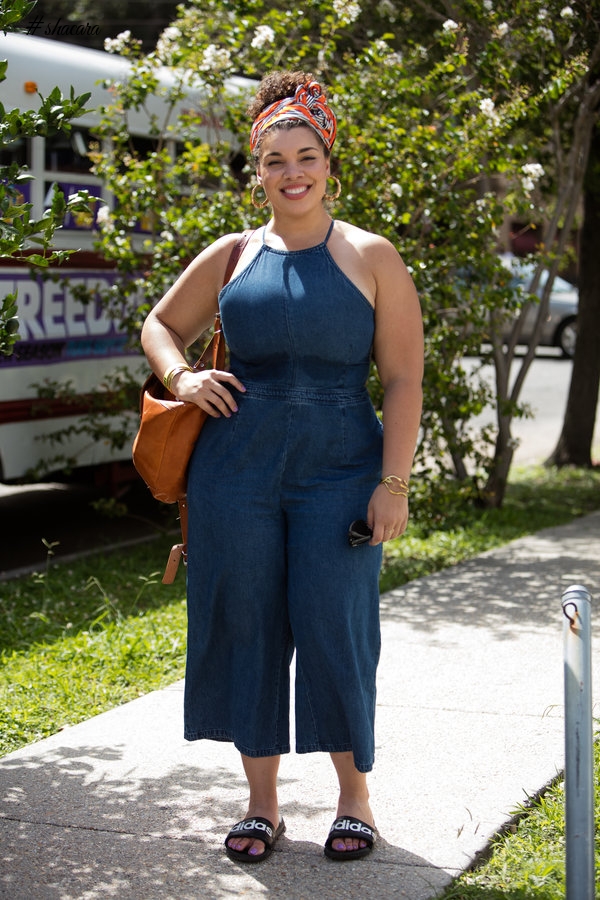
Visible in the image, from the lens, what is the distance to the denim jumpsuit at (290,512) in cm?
318

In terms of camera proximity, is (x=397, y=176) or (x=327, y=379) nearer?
(x=327, y=379)

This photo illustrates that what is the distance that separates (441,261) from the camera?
6.98 m

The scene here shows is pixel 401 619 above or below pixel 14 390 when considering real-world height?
below

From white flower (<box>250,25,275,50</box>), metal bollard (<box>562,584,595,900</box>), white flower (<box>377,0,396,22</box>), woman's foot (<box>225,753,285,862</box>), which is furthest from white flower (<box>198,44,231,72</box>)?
metal bollard (<box>562,584,595,900</box>)

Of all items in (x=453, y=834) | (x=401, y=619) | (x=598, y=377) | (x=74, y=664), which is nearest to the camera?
(x=453, y=834)

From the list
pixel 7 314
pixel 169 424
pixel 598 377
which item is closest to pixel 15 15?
pixel 7 314

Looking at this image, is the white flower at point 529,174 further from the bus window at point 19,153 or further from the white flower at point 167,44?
the bus window at point 19,153

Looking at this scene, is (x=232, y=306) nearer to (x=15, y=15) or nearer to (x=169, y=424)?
(x=169, y=424)

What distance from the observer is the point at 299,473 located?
10.5ft

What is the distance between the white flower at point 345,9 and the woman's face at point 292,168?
3.82 metres

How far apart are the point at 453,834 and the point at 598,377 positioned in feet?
25.1

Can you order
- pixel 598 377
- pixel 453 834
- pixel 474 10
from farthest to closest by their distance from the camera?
pixel 598 377 → pixel 474 10 → pixel 453 834

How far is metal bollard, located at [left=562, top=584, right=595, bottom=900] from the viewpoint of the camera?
2.68 m

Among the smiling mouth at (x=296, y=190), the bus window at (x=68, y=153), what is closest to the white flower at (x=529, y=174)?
the bus window at (x=68, y=153)
